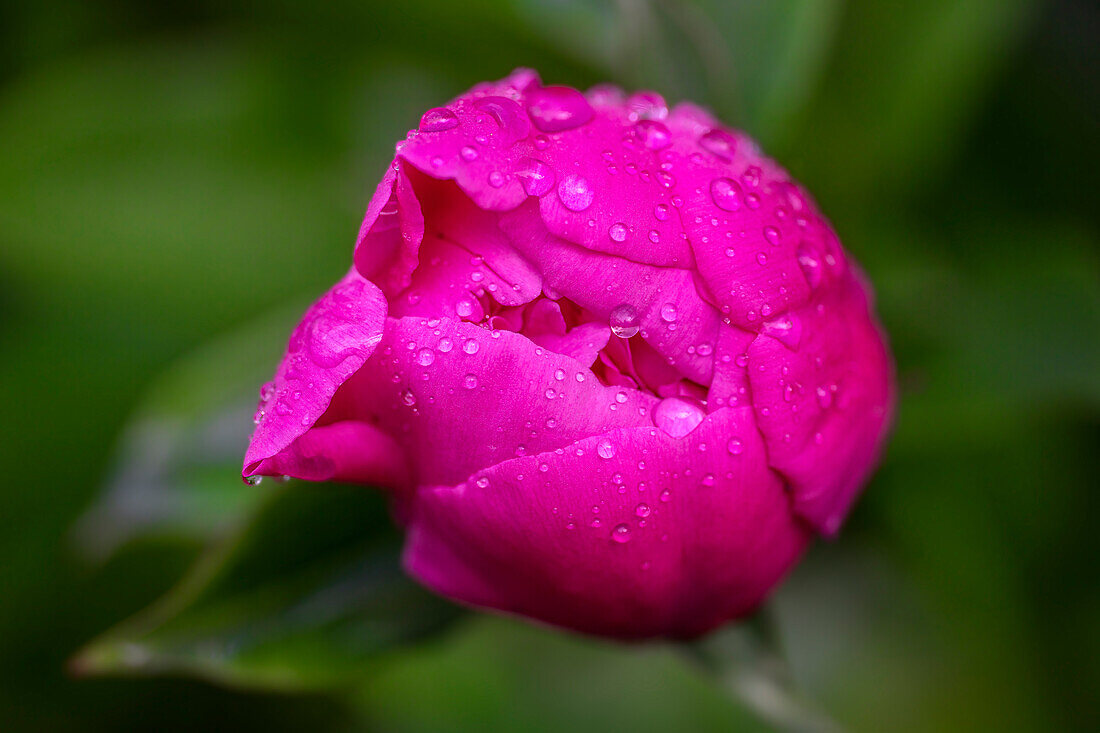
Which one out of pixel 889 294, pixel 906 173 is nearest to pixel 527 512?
pixel 889 294

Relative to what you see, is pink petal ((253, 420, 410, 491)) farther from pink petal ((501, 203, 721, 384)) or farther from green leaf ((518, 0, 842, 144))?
green leaf ((518, 0, 842, 144))

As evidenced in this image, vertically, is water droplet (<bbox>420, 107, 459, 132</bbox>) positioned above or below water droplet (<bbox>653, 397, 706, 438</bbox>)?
above

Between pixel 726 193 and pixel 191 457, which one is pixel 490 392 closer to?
pixel 726 193

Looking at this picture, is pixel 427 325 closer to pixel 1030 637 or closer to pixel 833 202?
pixel 833 202

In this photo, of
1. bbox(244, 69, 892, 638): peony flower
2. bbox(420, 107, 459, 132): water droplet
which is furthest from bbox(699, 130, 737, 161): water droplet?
bbox(420, 107, 459, 132): water droplet

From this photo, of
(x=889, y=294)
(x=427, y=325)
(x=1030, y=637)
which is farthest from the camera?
(x=1030, y=637)

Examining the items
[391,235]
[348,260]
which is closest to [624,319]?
[391,235]
